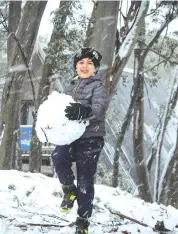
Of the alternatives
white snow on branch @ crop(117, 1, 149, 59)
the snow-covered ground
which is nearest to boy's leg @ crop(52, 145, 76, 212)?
the snow-covered ground

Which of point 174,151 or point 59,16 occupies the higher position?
→ point 59,16

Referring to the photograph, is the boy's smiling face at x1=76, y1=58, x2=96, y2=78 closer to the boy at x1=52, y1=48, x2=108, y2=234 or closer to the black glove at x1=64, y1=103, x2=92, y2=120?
the boy at x1=52, y1=48, x2=108, y2=234

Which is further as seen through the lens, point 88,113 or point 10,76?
point 10,76

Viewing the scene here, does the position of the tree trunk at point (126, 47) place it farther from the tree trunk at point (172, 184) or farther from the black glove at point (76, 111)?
the tree trunk at point (172, 184)

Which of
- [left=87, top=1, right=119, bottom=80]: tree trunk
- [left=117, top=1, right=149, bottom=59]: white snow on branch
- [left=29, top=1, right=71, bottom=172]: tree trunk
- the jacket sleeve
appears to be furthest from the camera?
[left=29, top=1, right=71, bottom=172]: tree trunk

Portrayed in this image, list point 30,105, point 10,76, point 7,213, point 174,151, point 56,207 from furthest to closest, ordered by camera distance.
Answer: point 30,105 < point 174,151 < point 10,76 < point 56,207 < point 7,213

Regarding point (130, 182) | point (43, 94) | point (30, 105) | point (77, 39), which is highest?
point (77, 39)

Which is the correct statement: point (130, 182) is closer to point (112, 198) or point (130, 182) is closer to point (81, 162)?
point (112, 198)

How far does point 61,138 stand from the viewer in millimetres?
3877

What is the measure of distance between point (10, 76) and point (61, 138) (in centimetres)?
602

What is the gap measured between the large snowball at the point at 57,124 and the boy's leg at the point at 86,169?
0.20 meters

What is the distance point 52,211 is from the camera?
5047 mm

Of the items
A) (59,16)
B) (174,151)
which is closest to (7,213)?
(174,151)

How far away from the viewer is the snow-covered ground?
403cm
